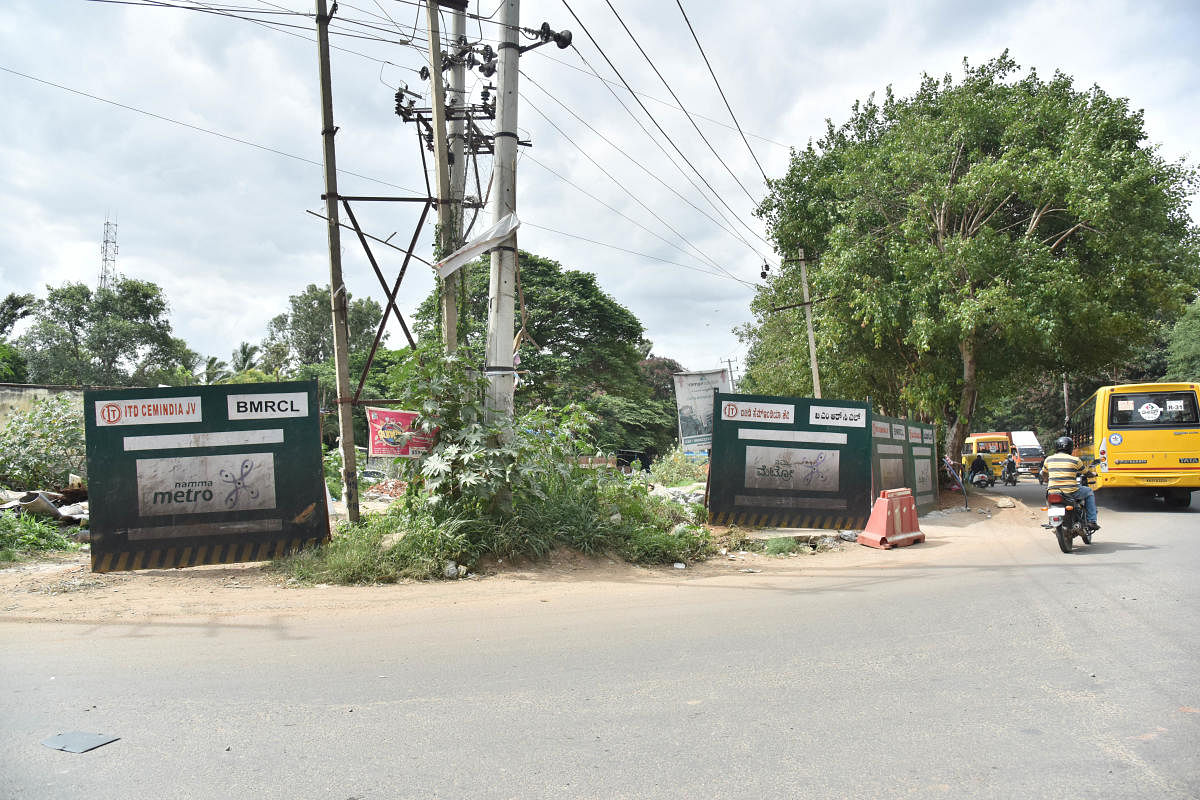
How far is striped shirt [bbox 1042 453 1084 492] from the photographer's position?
9.88 metres

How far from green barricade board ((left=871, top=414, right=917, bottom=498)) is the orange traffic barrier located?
2.64 ft

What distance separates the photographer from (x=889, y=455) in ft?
46.6

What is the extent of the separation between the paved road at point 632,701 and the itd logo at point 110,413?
10.1 ft

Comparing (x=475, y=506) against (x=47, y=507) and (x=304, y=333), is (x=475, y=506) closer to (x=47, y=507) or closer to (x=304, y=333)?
(x=47, y=507)

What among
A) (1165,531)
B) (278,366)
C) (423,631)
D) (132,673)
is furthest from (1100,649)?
(278,366)

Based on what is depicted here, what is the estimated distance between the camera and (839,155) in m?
21.0

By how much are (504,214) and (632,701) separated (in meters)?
6.51

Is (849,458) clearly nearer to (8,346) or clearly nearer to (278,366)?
(278,366)

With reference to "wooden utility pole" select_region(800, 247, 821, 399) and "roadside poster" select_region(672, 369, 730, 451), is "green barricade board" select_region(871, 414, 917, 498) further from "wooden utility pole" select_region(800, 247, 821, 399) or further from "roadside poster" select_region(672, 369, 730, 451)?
"roadside poster" select_region(672, 369, 730, 451)

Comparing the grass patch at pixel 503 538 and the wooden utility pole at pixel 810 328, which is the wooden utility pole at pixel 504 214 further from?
the wooden utility pole at pixel 810 328

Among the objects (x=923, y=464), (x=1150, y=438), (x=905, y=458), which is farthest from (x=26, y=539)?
(x=1150, y=438)

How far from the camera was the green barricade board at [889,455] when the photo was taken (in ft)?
42.7

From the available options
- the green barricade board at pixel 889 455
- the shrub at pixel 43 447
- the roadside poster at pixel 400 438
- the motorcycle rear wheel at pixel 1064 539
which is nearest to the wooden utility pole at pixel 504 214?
the roadside poster at pixel 400 438

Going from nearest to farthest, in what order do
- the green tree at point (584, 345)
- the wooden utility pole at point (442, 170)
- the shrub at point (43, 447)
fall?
1. the wooden utility pole at point (442, 170)
2. the shrub at point (43, 447)
3. the green tree at point (584, 345)
